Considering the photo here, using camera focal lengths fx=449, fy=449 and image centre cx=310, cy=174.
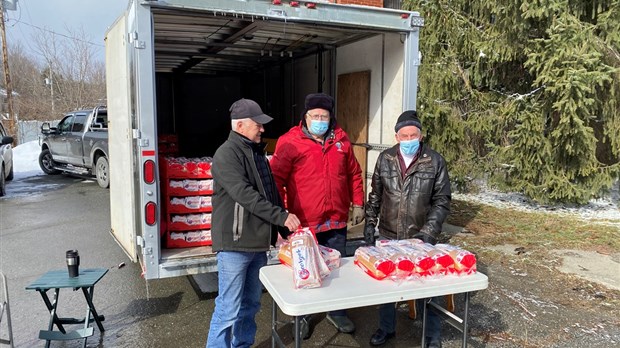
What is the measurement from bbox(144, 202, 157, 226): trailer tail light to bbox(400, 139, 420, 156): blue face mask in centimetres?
191

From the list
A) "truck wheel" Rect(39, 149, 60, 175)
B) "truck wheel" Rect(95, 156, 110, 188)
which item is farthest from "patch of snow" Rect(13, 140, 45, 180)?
"truck wheel" Rect(95, 156, 110, 188)

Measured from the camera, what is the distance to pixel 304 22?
3666 mm

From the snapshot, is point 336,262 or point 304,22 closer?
point 336,262

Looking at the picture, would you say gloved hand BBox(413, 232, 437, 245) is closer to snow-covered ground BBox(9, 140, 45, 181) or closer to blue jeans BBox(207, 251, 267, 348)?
blue jeans BBox(207, 251, 267, 348)

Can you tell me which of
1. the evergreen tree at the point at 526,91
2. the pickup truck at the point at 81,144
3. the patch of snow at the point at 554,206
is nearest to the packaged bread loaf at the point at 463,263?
the evergreen tree at the point at 526,91

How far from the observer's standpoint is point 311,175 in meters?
3.35

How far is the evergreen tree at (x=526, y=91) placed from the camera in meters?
6.55

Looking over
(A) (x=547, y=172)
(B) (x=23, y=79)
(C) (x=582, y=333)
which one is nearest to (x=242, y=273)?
(C) (x=582, y=333)

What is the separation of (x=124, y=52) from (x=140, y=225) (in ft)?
4.50

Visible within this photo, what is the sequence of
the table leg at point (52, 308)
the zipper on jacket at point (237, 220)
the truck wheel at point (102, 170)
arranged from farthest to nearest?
the truck wheel at point (102, 170), the table leg at point (52, 308), the zipper on jacket at point (237, 220)

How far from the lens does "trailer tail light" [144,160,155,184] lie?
3.33 meters

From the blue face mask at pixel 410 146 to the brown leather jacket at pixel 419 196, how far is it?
54 millimetres

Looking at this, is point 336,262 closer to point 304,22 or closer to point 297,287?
point 297,287

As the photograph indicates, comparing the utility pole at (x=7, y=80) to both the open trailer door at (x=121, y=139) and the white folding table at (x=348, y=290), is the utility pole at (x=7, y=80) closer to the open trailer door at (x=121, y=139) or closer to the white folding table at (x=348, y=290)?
the open trailer door at (x=121, y=139)
